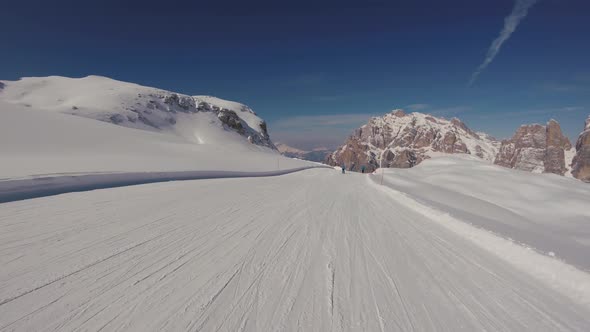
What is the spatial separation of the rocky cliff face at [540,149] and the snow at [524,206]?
174 m

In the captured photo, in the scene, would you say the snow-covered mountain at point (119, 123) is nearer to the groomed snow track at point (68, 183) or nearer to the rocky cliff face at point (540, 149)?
the groomed snow track at point (68, 183)

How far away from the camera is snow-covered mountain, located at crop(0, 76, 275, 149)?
74312mm

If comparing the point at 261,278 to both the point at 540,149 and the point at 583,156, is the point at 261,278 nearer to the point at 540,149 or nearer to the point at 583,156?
the point at 583,156

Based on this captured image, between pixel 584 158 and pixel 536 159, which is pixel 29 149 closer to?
pixel 584 158

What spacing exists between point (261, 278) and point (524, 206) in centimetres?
1022

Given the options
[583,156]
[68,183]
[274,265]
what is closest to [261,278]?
[274,265]

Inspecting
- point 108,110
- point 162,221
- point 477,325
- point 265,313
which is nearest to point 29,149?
point 162,221

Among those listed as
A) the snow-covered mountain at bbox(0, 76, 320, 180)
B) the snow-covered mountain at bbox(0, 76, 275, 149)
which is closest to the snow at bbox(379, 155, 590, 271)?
the snow-covered mountain at bbox(0, 76, 320, 180)

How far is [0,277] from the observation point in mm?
2783

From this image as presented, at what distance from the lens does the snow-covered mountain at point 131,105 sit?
74.3 metres

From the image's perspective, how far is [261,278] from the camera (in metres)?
3.11

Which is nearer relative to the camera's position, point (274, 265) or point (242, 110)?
point (274, 265)

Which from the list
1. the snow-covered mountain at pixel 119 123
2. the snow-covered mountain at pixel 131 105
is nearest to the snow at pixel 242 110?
the snow-covered mountain at pixel 119 123

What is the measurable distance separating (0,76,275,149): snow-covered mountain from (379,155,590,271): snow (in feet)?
255
